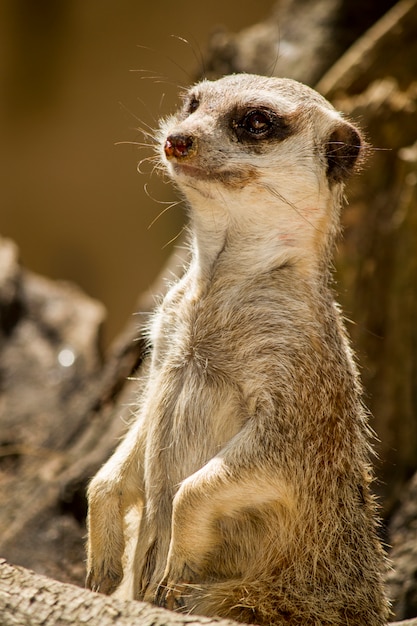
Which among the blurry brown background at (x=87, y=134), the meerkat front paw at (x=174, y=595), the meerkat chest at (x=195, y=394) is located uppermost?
the blurry brown background at (x=87, y=134)

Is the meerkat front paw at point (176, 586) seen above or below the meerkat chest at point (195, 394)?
below

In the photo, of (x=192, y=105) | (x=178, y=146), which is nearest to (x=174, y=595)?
(x=178, y=146)

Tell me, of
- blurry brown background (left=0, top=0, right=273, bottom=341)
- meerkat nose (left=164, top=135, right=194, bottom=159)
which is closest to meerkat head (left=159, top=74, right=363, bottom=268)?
meerkat nose (left=164, top=135, right=194, bottom=159)

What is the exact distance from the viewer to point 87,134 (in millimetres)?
9445

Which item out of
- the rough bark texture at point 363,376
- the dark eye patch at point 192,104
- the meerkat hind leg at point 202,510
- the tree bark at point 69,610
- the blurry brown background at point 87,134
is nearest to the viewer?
the tree bark at point 69,610

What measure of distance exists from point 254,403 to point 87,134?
7121 mm

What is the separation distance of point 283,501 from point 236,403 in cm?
34

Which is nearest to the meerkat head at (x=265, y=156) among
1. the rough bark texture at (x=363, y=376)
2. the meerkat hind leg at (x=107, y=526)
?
the meerkat hind leg at (x=107, y=526)

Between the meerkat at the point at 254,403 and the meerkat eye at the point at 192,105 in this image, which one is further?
the meerkat eye at the point at 192,105

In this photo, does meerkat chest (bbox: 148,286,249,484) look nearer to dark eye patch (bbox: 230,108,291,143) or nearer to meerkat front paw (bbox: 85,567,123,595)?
meerkat front paw (bbox: 85,567,123,595)

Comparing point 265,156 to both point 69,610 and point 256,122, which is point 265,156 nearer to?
point 256,122

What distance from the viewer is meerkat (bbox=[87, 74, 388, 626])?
9.21 feet

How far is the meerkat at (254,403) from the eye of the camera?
2807mm

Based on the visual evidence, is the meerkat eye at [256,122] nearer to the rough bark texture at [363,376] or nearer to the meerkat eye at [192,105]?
the meerkat eye at [192,105]
